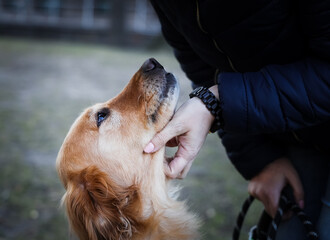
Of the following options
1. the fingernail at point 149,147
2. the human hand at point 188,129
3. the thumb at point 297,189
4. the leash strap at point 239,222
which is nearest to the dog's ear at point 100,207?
the fingernail at point 149,147

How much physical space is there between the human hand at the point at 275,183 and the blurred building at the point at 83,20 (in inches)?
639

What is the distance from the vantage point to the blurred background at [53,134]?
343 cm

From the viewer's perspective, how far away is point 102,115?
2.21 m

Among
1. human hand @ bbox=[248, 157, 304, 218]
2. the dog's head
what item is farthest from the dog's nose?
human hand @ bbox=[248, 157, 304, 218]

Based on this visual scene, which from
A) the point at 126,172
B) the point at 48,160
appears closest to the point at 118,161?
the point at 126,172

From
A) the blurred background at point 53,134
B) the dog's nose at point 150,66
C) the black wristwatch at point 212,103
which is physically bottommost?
the blurred background at point 53,134

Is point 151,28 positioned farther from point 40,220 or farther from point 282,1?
point 282,1

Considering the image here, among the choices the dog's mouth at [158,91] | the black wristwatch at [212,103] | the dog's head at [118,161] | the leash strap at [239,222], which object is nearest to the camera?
the black wristwatch at [212,103]

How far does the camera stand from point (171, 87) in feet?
6.84

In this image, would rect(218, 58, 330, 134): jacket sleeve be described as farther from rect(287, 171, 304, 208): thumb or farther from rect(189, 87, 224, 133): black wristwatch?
rect(287, 171, 304, 208): thumb

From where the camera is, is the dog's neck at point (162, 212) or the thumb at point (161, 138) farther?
the dog's neck at point (162, 212)

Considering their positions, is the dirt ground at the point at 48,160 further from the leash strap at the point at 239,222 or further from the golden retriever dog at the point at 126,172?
the golden retriever dog at the point at 126,172

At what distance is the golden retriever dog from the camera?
6.25 ft

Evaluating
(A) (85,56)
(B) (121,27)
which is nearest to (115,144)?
(A) (85,56)
